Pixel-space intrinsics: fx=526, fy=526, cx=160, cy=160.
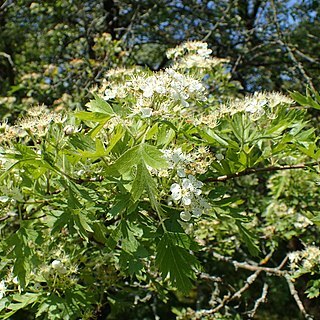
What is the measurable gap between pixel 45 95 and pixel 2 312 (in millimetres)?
2892

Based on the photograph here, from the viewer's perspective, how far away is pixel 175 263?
1.52 meters

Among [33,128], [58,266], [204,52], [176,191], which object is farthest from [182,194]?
[204,52]

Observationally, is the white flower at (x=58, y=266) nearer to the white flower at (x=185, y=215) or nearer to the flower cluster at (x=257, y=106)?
the white flower at (x=185, y=215)

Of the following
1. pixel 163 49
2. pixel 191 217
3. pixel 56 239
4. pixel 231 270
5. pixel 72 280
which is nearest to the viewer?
pixel 191 217

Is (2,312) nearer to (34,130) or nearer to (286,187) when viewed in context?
(34,130)

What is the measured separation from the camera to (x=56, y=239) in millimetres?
2211

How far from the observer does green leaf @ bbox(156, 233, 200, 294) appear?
152 centimetres

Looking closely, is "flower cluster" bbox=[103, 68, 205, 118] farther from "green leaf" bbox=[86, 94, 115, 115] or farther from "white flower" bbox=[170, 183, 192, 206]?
"white flower" bbox=[170, 183, 192, 206]

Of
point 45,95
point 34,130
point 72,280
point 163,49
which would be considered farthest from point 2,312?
point 163,49

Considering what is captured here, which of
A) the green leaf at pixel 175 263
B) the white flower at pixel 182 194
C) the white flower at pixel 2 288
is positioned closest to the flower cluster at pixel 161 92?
the white flower at pixel 182 194

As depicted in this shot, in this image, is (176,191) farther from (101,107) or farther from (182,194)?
(101,107)

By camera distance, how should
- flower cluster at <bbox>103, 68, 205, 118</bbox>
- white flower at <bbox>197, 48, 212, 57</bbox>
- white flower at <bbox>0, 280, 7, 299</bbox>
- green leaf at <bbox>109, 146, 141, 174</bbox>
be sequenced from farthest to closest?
white flower at <bbox>197, 48, 212, 57</bbox> → white flower at <bbox>0, 280, 7, 299</bbox> → flower cluster at <bbox>103, 68, 205, 118</bbox> → green leaf at <bbox>109, 146, 141, 174</bbox>

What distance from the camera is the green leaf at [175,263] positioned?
59.8 inches

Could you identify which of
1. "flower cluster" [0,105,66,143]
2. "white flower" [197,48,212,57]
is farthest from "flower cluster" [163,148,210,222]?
"white flower" [197,48,212,57]
